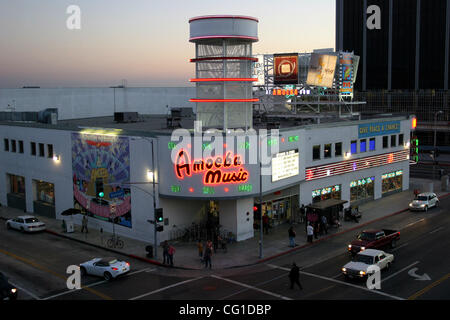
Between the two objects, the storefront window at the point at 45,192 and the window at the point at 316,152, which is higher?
the window at the point at 316,152

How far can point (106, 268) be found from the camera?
2839 cm

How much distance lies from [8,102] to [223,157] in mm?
43990

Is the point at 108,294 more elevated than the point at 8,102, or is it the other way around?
the point at 8,102

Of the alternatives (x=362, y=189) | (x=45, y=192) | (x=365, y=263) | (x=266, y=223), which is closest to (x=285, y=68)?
(x=362, y=189)

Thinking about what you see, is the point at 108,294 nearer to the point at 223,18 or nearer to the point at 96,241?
the point at 96,241

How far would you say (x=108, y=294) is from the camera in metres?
26.4

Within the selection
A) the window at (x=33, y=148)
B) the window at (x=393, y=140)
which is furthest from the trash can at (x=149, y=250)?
the window at (x=393, y=140)

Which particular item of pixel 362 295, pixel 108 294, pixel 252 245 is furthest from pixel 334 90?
pixel 108 294

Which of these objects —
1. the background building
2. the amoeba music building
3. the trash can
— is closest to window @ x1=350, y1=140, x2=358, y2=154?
the amoeba music building

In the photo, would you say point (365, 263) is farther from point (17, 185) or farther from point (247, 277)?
point (17, 185)

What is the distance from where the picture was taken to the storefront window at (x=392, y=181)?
52.5 metres

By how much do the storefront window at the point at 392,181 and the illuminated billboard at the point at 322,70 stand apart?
38.1ft

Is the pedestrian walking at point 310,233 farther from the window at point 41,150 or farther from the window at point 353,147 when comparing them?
the window at point 41,150
